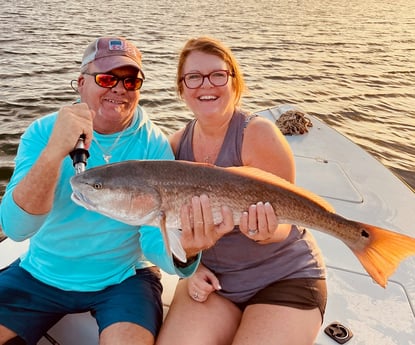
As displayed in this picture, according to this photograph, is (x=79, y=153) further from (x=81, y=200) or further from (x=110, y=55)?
(x=110, y=55)

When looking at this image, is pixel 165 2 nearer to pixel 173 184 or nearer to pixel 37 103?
→ pixel 37 103

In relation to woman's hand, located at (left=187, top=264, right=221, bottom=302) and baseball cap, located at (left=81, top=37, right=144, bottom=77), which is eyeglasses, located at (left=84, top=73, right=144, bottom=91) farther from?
woman's hand, located at (left=187, top=264, right=221, bottom=302)

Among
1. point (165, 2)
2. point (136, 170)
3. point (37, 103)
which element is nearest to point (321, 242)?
point (136, 170)

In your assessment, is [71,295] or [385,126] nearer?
[71,295]

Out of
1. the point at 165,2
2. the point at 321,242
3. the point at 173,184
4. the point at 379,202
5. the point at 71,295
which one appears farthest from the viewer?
the point at 165,2

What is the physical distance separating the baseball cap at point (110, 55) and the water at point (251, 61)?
4054 mm

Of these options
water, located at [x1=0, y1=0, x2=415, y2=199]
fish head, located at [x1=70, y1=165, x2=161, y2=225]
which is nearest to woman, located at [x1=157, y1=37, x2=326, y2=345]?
fish head, located at [x1=70, y1=165, x2=161, y2=225]

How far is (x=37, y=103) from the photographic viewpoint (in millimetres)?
9336

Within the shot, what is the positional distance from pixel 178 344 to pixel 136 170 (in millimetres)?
993

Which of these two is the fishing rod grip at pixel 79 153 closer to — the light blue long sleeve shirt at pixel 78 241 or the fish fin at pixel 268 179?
the light blue long sleeve shirt at pixel 78 241

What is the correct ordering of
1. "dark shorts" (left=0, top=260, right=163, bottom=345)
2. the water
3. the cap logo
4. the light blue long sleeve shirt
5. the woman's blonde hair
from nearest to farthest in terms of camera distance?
"dark shorts" (left=0, top=260, right=163, bottom=345) < the light blue long sleeve shirt < the cap logo < the woman's blonde hair < the water

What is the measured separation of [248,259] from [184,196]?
681mm

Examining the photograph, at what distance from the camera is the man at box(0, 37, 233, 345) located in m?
2.55

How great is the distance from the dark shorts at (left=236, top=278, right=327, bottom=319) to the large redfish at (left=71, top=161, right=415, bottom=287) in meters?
0.38
